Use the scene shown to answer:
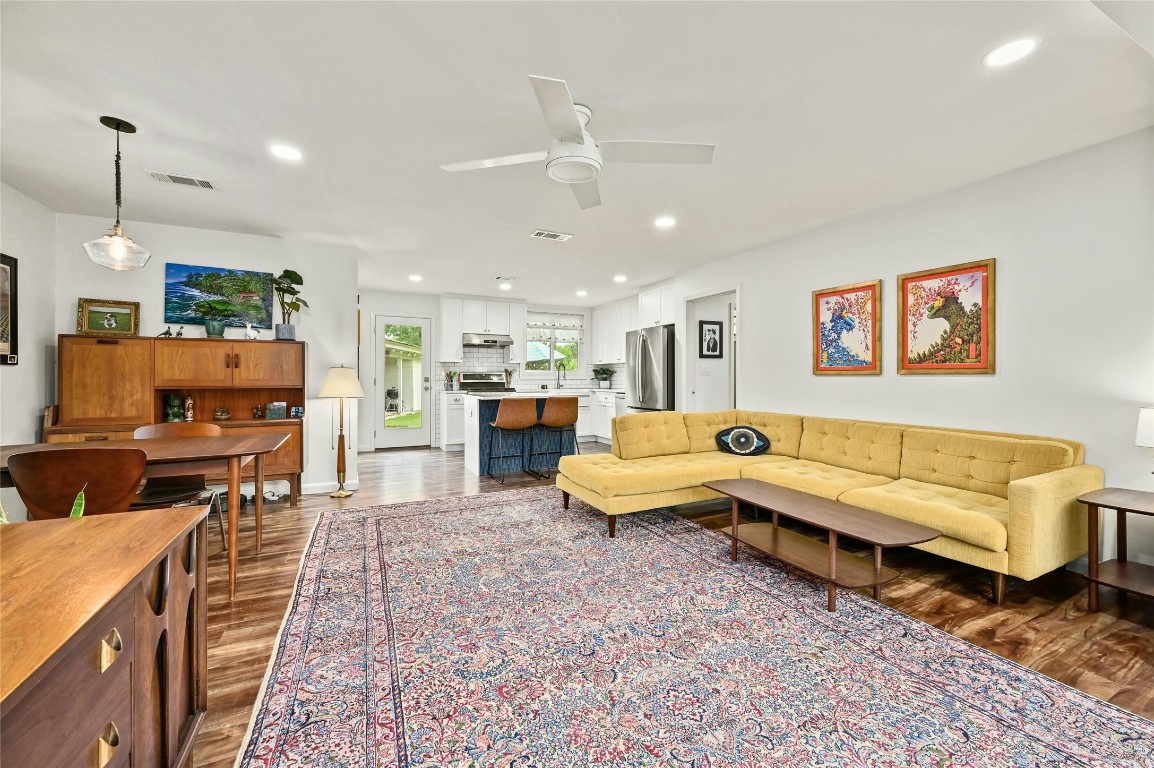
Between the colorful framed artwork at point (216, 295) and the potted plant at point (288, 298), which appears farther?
the potted plant at point (288, 298)

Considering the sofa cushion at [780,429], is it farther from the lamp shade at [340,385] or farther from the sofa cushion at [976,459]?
the lamp shade at [340,385]

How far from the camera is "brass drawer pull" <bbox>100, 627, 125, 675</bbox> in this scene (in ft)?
2.91

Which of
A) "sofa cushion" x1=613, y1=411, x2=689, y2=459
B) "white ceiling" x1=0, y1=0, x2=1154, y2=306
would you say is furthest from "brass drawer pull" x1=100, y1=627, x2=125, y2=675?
"sofa cushion" x1=613, y1=411, x2=689, y2=459

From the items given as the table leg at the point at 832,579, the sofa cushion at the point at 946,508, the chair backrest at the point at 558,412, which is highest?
the chair backrest at the point at 558,412

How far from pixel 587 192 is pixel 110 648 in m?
2.61

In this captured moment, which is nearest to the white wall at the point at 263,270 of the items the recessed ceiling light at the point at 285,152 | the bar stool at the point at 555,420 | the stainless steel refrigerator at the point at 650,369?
the bar stool at the point at 555,420

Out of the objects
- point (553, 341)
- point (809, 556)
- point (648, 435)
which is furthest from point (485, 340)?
point (809, 556)

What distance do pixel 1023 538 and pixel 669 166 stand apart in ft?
9.29

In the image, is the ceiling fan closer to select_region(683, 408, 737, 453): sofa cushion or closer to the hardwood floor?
the hardwood floor

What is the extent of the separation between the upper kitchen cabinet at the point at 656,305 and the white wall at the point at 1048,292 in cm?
251

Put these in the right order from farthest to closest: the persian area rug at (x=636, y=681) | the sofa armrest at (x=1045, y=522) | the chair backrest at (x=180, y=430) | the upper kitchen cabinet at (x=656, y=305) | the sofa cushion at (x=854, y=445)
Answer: the upper kitchen cabinet at (x=656, y=305) → the sofa cushion at (x=854, y=445) → the chair backrest at (x=180, y=430) → the sofa armrest at (x=1045, y=522) → the persian area rug at (x=636, y=681)

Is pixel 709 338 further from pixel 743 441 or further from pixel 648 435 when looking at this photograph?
pixel 648 435

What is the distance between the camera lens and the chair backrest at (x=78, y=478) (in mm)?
2225

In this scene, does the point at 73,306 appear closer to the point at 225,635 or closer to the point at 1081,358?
the point at 225,635
